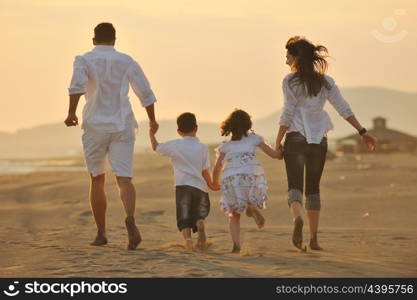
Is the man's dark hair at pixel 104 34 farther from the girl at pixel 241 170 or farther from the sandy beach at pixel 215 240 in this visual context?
the sandy beach at pixel 215 240

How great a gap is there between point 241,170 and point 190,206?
2.12ft

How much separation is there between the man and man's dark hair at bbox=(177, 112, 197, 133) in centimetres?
31

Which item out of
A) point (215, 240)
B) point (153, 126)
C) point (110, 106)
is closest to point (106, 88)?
point (110, 106)

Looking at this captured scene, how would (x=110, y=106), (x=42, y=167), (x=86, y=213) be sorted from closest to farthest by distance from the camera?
(x=110, y=106) → (x=86, y=213) → (x=42, y=167)

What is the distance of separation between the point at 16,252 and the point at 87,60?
179 cm

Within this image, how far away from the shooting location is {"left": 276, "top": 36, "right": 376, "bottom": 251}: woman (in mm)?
8219

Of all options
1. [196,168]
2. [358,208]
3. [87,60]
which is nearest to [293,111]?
[196,168]

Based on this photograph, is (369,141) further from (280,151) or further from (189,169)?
(189,169)

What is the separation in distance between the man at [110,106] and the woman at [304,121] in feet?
3.98

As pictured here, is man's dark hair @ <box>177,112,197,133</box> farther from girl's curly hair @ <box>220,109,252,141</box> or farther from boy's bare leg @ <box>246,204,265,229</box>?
boy's bare leg @ <box>246,204,265,229</box>

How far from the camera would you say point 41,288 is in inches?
248

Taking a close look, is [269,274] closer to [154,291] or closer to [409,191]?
[154,291]

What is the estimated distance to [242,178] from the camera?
832 cm

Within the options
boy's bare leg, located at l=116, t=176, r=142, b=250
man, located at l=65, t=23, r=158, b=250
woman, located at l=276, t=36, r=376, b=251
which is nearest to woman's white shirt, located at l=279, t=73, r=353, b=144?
woman, located at l=276, t=36, r=376, b=251
